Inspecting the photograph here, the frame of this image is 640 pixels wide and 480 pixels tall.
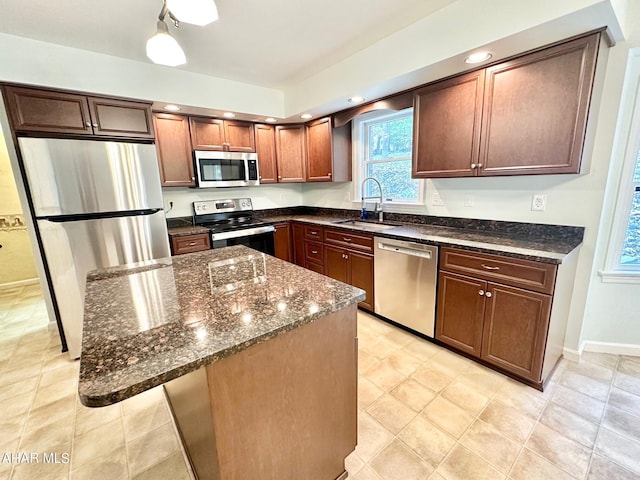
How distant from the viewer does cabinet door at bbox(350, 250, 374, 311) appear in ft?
9.48

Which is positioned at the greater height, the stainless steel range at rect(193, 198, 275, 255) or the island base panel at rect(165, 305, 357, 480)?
the stainless steel range at rect(193, 198, 275, 255)

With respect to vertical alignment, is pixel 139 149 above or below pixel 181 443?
above

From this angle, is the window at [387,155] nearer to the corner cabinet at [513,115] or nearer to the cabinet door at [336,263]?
the corner cabinet at [513,115]

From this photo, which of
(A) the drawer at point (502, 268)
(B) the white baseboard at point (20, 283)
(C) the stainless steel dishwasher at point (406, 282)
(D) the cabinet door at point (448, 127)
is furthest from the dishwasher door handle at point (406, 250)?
(B) the white baseboard at point (20, 283)

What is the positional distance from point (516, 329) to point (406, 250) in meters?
0.94

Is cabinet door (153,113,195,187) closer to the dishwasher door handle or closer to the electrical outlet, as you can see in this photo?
the dishwasher door handle

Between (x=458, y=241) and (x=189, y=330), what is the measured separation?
1932mm

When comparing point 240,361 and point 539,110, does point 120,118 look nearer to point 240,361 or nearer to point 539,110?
point 240,361

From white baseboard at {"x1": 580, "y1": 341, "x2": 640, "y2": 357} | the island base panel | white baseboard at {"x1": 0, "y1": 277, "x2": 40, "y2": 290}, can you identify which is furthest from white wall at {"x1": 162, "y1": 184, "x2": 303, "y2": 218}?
white baseboard at {"x1": 580, "y1": 341, "x2": 640, "y2": 357}

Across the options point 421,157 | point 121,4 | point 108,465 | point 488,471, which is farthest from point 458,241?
point 121,4

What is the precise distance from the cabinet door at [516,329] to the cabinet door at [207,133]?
122 inches

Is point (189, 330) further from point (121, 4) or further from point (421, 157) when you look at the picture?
point (421, 157)

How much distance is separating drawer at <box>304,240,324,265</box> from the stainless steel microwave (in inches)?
40.3

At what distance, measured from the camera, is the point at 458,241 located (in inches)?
85.0
